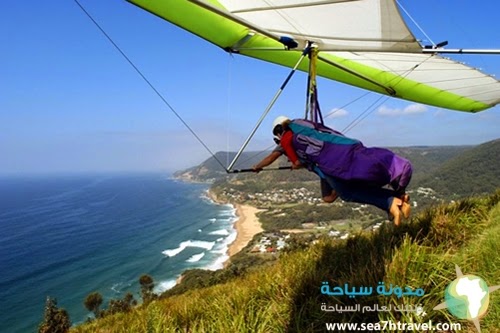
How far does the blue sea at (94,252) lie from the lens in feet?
120

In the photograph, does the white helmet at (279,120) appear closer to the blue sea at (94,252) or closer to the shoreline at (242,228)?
the blue sea at (94,252)

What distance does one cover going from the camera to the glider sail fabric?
2.84 meters

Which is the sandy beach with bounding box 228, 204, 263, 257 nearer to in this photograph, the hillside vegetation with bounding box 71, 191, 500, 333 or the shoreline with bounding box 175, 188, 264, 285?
the shoreline with bounding box 175, 188, 264, 285

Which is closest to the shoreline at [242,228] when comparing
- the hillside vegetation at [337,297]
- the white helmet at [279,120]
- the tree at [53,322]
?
the tree at [53,322]

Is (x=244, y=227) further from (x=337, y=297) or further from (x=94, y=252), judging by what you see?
(x=337, y=297)

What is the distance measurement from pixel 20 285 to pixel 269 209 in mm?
52126

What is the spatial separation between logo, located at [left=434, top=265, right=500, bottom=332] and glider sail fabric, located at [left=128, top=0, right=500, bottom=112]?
1.97 meters

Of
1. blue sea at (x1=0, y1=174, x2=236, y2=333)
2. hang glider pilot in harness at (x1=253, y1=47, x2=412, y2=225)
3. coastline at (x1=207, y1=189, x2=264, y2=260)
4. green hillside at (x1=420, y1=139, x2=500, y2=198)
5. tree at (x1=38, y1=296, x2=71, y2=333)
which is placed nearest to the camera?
hang glider pilot in harness at (x1=253, y1=47, x2=412, y2=225)

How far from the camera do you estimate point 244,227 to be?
6281 cm

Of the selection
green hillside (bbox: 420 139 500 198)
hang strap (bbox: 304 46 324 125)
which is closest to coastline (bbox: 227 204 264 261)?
green hillside (bbox: 420 139 500 198)

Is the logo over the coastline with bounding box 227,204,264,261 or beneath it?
over

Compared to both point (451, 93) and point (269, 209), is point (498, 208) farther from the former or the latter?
point (269, 209)

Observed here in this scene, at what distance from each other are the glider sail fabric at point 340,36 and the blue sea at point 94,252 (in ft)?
112

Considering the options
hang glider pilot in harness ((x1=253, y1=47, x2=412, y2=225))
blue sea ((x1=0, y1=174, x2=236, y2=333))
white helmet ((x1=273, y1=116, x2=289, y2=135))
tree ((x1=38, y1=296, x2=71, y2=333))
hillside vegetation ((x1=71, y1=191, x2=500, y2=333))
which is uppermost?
white helmet ((x1=273, y1=116, x2=289, y2=135))
